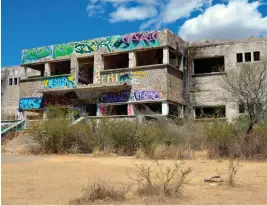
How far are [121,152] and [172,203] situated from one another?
11.5m

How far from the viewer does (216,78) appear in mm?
26891

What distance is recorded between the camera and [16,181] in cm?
912

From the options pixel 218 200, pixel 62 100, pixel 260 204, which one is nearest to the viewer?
pixel 260 204

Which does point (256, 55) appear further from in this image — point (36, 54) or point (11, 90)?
point (11, 90)

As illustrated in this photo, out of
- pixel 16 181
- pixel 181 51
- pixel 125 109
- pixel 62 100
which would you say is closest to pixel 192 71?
pixel 181 51

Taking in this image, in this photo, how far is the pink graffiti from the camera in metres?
26.2

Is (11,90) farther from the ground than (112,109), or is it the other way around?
(11,90)

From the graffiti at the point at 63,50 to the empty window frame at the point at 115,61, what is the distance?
3.06 meters

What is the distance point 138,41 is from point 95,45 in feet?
12.4

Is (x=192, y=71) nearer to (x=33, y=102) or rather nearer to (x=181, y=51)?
(x=181, y=51)

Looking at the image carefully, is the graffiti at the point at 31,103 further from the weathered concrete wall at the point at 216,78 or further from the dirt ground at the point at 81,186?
the dirt ground at the point at 81,186

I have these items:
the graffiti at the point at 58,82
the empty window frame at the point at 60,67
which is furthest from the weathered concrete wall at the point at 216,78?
the empty window frame at the point at 60,67

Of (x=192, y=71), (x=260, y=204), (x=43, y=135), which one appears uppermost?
(x=192, y=71)


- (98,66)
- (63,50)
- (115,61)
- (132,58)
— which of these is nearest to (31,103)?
(63,50)
